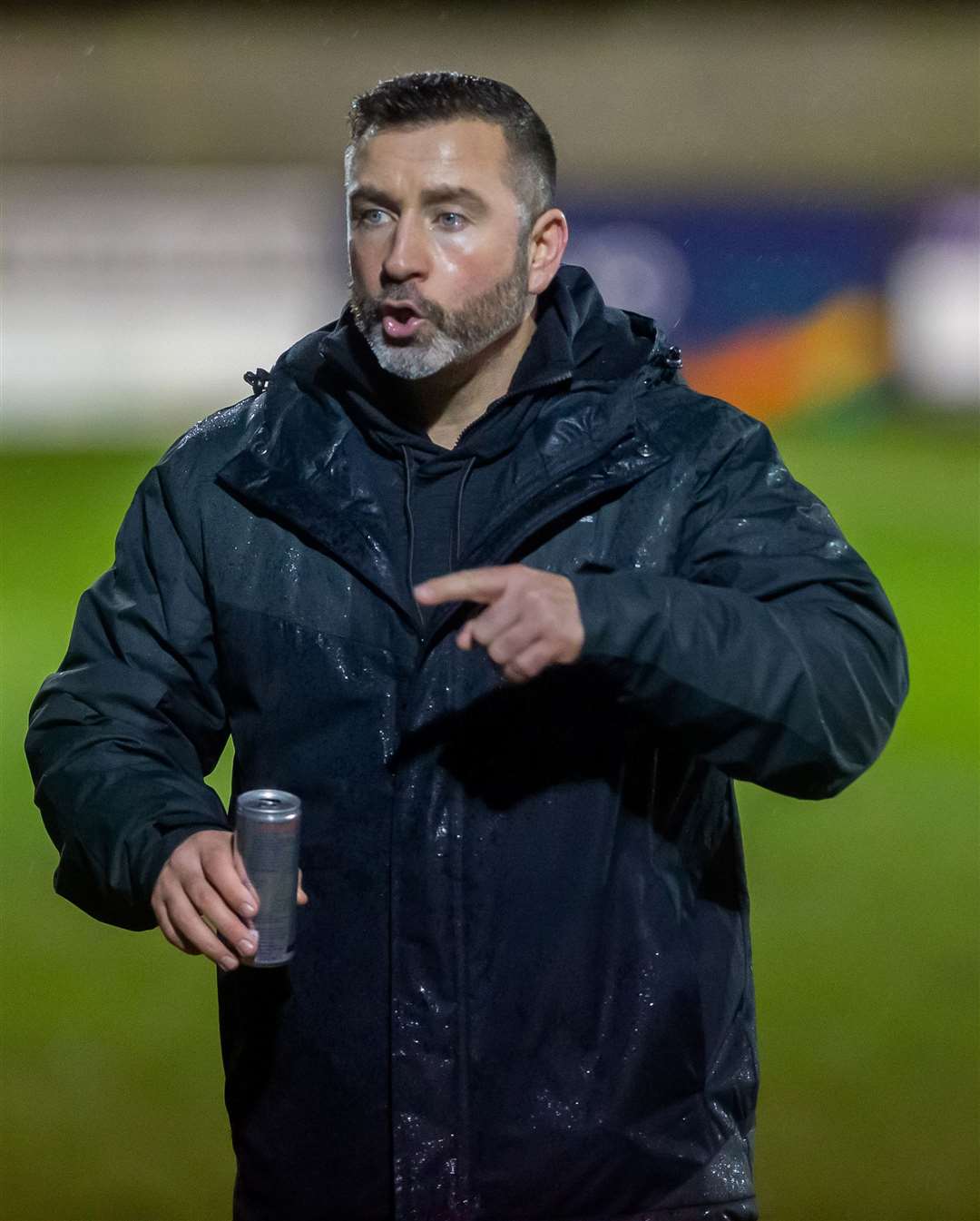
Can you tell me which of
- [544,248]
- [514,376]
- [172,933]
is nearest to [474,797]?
[172,933]

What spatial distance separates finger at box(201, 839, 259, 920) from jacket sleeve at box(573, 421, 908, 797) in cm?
52

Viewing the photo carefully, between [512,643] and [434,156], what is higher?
[434,156]

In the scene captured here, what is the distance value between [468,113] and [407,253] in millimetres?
263

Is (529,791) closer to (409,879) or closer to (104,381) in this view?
(409,879)

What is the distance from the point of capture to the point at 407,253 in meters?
2.75

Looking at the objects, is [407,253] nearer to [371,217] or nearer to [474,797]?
[371,217]

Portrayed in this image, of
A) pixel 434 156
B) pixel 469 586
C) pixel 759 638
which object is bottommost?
pixel 759 638

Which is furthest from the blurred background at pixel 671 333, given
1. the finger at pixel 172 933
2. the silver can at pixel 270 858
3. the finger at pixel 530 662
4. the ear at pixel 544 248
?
the finger at pixel 530 662

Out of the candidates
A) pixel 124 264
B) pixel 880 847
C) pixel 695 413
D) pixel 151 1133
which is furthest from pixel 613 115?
pixel 695 413

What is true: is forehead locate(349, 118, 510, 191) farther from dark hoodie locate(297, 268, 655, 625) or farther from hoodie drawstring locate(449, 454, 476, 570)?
hoodie drawstring locate(449, 454, 476, 570)

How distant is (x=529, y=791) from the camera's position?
2566 mm

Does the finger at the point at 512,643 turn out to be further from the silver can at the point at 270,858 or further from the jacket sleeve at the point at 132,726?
the jacket sleeve at the point at 132,726

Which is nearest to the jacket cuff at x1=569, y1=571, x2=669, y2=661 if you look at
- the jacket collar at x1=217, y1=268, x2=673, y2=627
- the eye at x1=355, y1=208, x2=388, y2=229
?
the jacket collar at x1=217, y1=268, x2=673, y2=627

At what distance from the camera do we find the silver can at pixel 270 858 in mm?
2318
